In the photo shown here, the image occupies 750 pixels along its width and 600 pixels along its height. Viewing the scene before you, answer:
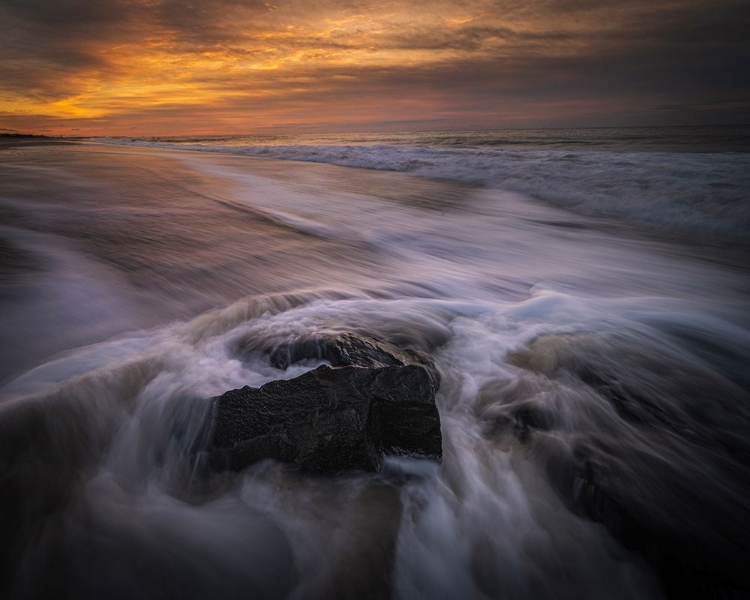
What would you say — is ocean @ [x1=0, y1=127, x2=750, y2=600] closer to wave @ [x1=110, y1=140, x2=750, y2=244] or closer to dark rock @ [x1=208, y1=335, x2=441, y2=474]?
dark rock @ [x1=208, y1=335, x2=441, y2=474]

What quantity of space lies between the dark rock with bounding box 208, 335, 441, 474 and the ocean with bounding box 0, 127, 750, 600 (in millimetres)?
92

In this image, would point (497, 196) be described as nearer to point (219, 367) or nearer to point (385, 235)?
point (385, 235)

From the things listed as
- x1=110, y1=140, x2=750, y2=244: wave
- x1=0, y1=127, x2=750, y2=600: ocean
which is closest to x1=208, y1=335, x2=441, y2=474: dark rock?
x1=0, y1=127, x2=750, y2=600: ocean

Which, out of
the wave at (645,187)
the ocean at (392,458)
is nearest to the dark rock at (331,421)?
the ocean at (392,458)

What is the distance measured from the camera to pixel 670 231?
6.91 metres

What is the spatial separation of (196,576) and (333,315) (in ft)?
6.64

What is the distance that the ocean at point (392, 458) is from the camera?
1.61m

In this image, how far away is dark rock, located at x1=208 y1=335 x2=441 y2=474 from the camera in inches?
74.7

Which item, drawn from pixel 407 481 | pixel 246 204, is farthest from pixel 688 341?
pixel 246 204

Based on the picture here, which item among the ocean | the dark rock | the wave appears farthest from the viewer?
the wave

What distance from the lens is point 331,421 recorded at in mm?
1895

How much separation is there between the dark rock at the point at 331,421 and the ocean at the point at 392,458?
9 cm

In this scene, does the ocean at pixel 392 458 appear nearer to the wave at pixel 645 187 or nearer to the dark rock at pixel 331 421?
the dark rock at pixel 331 421

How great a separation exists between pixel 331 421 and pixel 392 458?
1.23 ft
